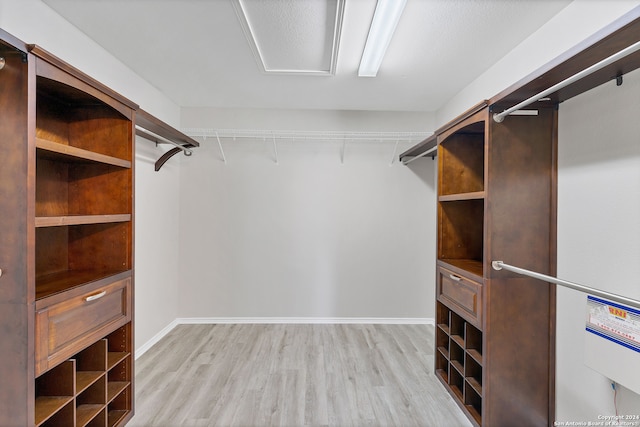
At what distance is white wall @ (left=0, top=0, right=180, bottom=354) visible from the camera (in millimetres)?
1711

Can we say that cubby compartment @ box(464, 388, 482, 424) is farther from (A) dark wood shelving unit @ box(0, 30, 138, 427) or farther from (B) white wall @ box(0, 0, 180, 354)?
(B) white wall @ box(0, 0, 180, 354)

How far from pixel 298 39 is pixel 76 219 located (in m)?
1.67

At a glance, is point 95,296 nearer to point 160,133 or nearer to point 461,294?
point 160,133

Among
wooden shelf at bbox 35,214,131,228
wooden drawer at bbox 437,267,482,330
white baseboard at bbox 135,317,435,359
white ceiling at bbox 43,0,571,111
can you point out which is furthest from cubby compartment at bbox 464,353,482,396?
wooden shelf at bbox 35,214,131,228

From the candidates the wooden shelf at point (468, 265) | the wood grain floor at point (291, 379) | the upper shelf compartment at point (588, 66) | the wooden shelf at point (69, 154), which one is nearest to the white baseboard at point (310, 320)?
the wood grain floor at point (291, 379)

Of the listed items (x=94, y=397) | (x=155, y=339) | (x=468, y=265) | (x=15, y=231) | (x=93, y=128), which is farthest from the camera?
(x=155, y=339)

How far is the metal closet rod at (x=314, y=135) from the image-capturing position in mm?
3303

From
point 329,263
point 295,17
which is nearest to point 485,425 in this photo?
point 329,263

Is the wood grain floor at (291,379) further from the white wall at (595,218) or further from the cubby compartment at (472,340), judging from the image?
the white wall at (595,218)

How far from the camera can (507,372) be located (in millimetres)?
1729

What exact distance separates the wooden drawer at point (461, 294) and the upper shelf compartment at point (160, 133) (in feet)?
7.73

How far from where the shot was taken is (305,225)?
360 centimetres

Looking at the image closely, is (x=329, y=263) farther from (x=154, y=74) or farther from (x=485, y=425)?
(x=154, y=74)

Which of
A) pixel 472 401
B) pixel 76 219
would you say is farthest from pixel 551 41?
pixel 76 219
